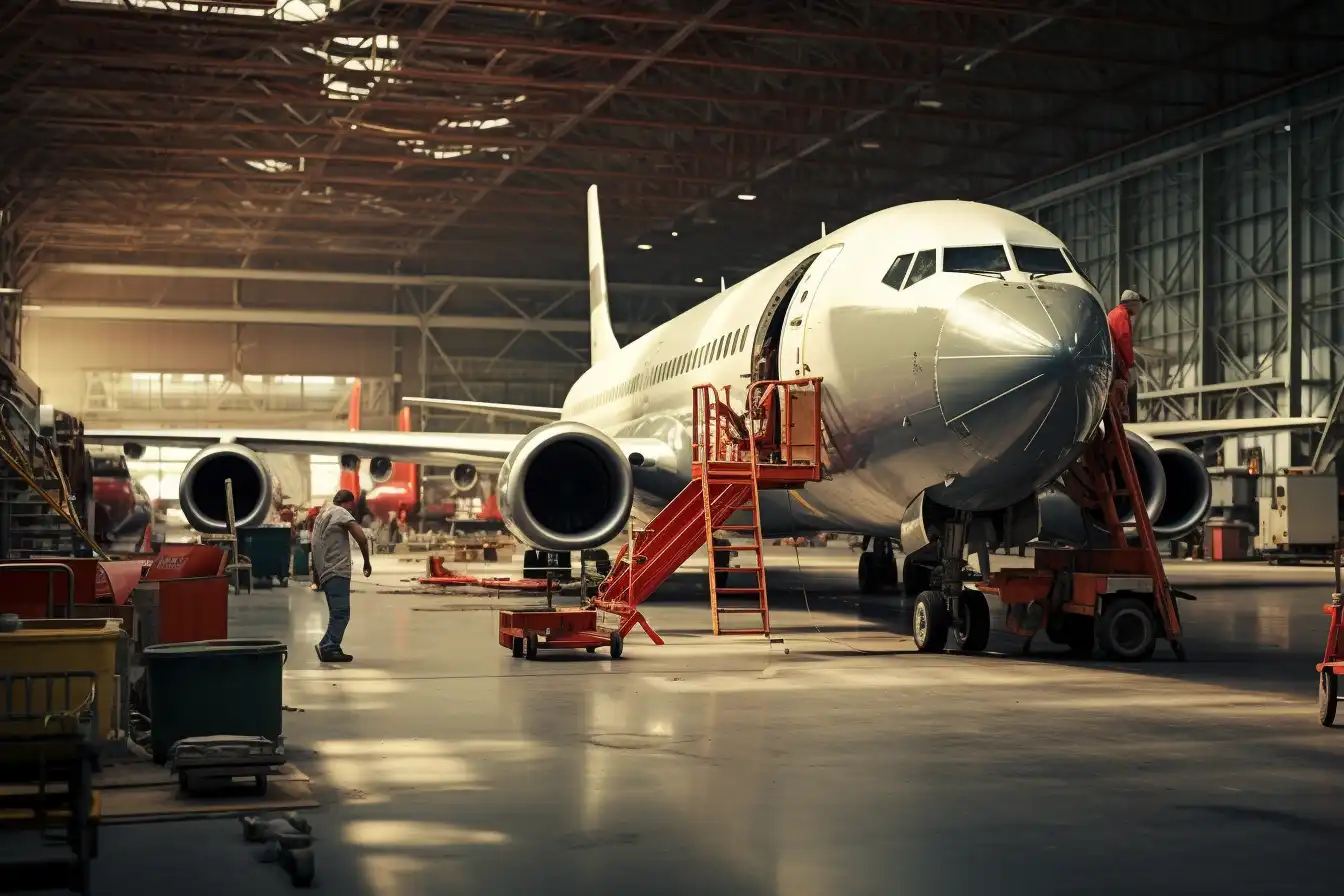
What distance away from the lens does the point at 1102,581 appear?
Result: 41.9ft

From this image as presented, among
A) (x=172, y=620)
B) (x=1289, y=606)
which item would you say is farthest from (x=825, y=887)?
(x=1289, y=606)

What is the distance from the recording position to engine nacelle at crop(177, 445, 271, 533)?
23688 millimetres

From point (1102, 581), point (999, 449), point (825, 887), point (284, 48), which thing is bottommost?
point (825, 887)

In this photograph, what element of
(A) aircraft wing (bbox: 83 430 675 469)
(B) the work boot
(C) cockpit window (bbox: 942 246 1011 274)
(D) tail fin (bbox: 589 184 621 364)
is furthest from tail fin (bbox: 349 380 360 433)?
(C) cockpit window (bbox: 942 246 1011 274)

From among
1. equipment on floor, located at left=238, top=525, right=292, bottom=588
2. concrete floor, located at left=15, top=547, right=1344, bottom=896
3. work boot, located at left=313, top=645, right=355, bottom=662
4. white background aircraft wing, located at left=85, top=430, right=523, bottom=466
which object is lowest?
concrete floor, located at left=15, top=547, right=1344, bottom=896

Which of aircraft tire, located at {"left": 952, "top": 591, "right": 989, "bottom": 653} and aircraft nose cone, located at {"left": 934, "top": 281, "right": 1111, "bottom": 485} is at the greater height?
aircraft nose cone, located at {"left": 934, "top": 281, "right": 1111, "bottom": 485}

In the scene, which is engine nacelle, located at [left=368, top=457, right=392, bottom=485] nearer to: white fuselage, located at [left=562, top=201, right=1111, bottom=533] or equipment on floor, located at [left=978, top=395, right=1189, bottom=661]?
white fuselage, located at [left=562, top=201, right=1111, bottom=533]

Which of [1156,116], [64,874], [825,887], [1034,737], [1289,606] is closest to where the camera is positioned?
[64,874]

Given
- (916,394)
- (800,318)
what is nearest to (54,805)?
(916,394)

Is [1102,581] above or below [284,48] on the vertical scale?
below

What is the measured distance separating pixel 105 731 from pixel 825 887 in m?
3.80

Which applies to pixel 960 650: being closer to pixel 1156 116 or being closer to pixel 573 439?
pixel 573 439

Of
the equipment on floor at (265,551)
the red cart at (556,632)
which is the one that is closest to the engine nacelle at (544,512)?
the red cart at (556,632)

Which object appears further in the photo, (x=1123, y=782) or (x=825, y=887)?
(x=1123, y=782)
